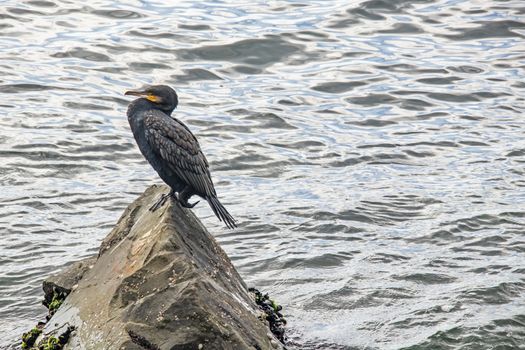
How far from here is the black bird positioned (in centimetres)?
761

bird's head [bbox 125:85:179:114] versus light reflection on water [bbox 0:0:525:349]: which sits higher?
bird's head [bbox 125:85:179:114]

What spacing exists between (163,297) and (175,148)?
160 centimetres

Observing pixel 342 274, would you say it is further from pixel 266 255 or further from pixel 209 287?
pixel 209 287

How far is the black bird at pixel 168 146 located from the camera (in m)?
7.61

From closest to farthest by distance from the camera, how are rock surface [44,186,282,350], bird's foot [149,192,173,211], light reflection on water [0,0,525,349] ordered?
rock surface [44,186,282,350] → bird's foot [149,192,173,211] → light reflection on water [0,0,525,349]

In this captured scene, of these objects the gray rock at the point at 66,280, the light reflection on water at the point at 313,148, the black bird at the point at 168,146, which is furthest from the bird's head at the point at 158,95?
the light reflection on water at the point at 313,148

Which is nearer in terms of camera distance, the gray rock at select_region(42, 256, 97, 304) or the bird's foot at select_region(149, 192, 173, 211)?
the bird's foot at select_region(149, 192, 173, 211)

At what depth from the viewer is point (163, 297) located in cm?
635

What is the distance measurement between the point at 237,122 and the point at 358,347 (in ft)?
23.8

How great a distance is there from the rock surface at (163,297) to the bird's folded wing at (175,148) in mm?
345

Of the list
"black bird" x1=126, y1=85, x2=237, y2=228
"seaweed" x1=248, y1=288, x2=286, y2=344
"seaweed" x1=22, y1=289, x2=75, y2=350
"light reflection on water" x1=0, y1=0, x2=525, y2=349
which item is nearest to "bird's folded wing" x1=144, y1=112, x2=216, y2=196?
"black bird" x1=126, y1=85, x2=237, y2=228

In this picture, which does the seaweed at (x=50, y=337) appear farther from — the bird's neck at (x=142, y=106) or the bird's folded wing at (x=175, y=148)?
the bird's neck at (x=142, y=106)

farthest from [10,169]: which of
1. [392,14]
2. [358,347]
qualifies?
[392,14]

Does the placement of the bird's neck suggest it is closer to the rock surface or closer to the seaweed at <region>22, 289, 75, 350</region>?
the rock surface
